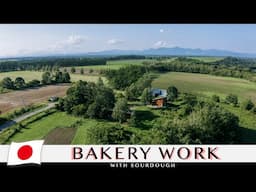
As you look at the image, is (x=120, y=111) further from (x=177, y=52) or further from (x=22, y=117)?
(x=22, y=117)

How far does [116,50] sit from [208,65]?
1526 mm

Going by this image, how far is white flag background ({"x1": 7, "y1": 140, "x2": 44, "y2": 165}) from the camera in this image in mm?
4004

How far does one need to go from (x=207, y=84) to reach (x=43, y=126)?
2.61m

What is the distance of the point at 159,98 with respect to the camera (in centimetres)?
433

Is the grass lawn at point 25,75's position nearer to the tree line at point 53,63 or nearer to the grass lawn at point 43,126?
the tree line at point 53,63

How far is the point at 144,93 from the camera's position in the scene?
4.33 meters

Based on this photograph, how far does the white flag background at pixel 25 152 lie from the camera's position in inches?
158

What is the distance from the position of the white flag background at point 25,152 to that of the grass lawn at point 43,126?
0.25 ft

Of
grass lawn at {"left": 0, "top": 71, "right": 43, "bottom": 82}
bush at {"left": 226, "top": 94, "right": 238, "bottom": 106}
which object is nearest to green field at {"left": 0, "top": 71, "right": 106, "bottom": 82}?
grass lawn at {"left": 0, "top": 71, "right": 43, "bottom": 82}
